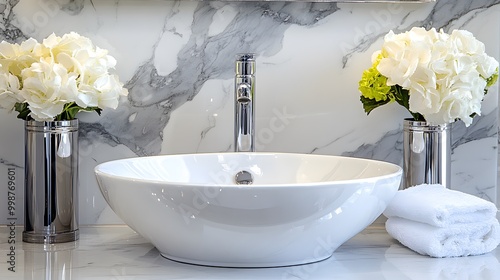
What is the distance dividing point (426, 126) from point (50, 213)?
758mm

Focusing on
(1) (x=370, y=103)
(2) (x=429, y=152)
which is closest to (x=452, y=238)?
(2) (x=429, y=152)

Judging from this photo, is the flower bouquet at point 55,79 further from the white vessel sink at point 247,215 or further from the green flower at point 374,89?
the green flower at point 374,89

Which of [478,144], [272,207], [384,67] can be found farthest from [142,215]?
[478,144]

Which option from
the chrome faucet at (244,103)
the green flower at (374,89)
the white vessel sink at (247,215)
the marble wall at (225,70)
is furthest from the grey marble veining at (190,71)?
the white vessel sink at (247,215)

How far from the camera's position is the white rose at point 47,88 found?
146 cm

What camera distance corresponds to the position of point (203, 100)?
173 cm

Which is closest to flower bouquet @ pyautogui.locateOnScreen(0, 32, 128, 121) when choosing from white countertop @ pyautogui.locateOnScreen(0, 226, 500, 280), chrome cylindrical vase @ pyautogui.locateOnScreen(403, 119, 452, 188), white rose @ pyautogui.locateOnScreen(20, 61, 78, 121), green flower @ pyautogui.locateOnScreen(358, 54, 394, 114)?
white rose @ pyautogui.locateOnScreen(20, 61, 78, 121)

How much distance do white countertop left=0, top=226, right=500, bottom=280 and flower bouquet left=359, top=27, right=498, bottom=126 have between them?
0.89 feet

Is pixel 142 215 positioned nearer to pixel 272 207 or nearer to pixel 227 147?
pixel 272 207

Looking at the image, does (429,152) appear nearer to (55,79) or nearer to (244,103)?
(244,103)

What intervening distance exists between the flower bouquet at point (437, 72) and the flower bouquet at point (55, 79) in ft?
1.79

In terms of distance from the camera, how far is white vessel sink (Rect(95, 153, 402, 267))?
1.22 m

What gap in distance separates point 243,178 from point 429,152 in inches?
14.9

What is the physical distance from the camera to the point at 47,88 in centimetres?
146
